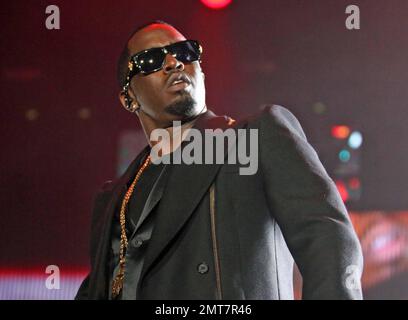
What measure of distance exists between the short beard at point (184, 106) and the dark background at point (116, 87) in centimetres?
93

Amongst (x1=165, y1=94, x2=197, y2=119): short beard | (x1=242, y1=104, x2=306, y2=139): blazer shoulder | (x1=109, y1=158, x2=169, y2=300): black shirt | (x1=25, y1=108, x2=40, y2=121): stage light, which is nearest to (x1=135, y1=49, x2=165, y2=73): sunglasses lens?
(x1=165, y1=94, x2=197, y2=119): short beard

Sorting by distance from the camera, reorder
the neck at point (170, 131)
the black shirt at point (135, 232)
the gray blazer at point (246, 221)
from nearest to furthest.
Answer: the gray blazer at point (246, 221), the black shirt at point (135, 232), the neck at point (170, 131)

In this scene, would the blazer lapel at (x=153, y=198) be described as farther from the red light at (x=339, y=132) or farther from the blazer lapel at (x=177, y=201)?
the red light at (x=339, y=132)

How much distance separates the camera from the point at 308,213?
1783 mm

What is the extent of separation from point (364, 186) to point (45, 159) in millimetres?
1367

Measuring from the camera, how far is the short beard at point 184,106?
7.32 feet

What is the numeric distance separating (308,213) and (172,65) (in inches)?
28.6

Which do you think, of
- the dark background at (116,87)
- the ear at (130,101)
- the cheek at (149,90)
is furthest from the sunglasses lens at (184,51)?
the dark background at (116,87)

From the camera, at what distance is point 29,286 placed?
10.1ft

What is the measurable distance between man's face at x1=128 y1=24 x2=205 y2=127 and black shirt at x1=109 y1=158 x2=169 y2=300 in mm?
177

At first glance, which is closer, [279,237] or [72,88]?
[279,237]

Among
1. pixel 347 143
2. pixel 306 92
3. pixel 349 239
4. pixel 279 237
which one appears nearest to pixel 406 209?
pixel 347 143

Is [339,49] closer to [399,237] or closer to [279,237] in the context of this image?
[399,237]

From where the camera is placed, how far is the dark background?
3.16 m
